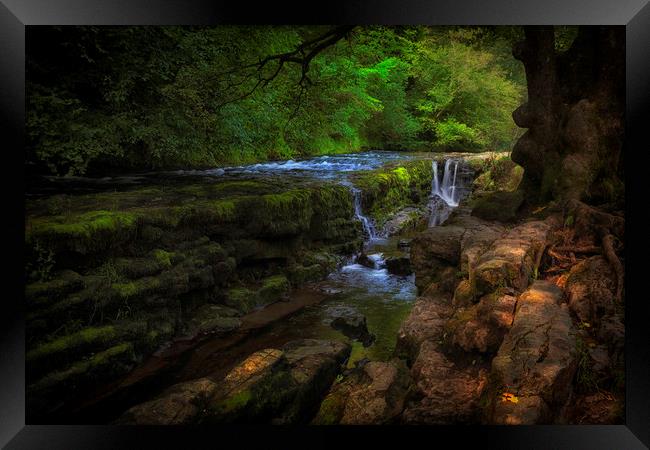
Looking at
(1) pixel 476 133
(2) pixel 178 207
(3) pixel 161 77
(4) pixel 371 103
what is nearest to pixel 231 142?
(3) pixel 161 77

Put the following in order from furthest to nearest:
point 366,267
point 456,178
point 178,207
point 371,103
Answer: point 456,178 → point 371,103 → point 366,267 → point 178,207

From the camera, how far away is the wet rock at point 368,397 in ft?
12.1

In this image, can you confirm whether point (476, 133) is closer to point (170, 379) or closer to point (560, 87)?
point (560, 87)

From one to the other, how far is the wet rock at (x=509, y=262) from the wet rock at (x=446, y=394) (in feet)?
2.80

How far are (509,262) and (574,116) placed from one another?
9.36ft

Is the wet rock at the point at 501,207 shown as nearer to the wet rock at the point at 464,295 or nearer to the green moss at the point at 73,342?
the wet rock at the point at 464,295

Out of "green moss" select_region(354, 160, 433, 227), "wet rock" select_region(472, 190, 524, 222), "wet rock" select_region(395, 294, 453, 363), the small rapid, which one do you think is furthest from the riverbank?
the small rapid

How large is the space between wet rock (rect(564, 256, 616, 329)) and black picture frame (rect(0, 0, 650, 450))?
8.6 inches

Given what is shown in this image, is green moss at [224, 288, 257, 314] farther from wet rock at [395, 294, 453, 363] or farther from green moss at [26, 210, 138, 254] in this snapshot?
wet rock at [395, 294, 453, 363]

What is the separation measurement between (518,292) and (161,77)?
18.3 ft

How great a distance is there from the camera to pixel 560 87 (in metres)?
6.16

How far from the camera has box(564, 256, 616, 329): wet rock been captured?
3.73 meters
